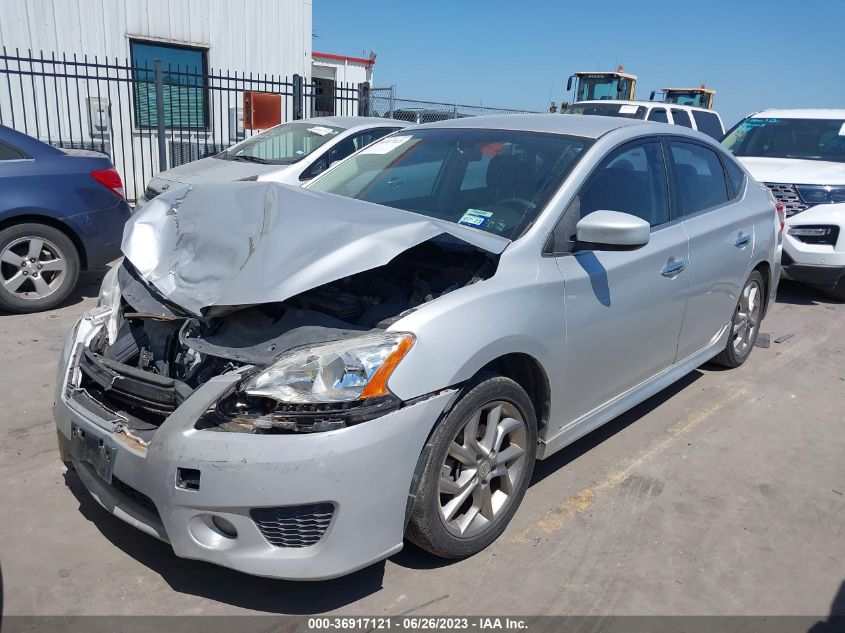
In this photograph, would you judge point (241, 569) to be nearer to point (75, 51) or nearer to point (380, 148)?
point (380, 148)

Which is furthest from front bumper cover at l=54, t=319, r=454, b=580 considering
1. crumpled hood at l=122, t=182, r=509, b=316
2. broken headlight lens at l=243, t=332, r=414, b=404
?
crumpled hood at l=122, t=182, r=509, b=316

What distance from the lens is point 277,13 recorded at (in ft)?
46.3

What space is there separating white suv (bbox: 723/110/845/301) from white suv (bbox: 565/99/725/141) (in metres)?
3.50

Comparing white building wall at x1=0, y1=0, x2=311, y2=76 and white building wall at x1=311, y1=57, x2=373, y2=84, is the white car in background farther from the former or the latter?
white building wall at x1=311, y1=57, x2=373, y2=84

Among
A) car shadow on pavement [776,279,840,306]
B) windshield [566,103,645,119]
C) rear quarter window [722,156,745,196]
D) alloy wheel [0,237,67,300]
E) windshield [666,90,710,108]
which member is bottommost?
car shadow on pavement [776,279,840,306]

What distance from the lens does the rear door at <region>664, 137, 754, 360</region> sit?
401cm

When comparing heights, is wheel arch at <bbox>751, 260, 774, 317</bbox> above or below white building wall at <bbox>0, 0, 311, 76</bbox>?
below

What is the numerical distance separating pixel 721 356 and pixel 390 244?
137 inches

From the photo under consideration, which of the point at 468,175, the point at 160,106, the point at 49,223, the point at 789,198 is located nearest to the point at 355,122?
the point at 160,106

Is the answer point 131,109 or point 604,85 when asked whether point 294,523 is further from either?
point 604,85

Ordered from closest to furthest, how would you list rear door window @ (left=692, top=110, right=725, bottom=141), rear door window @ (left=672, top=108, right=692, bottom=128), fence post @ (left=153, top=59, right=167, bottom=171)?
fence post @ (left=153, top=59, right=167, bottom=171)
rear door window @ (left=672, top=108, right=692, bottom=128)
rear door window @ (left=692, top=110, right=725, bottom=141)

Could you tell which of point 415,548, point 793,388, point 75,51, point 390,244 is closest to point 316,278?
point 390,244

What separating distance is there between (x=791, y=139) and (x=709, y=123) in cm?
635

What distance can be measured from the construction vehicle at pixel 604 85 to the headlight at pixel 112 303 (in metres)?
19.4
